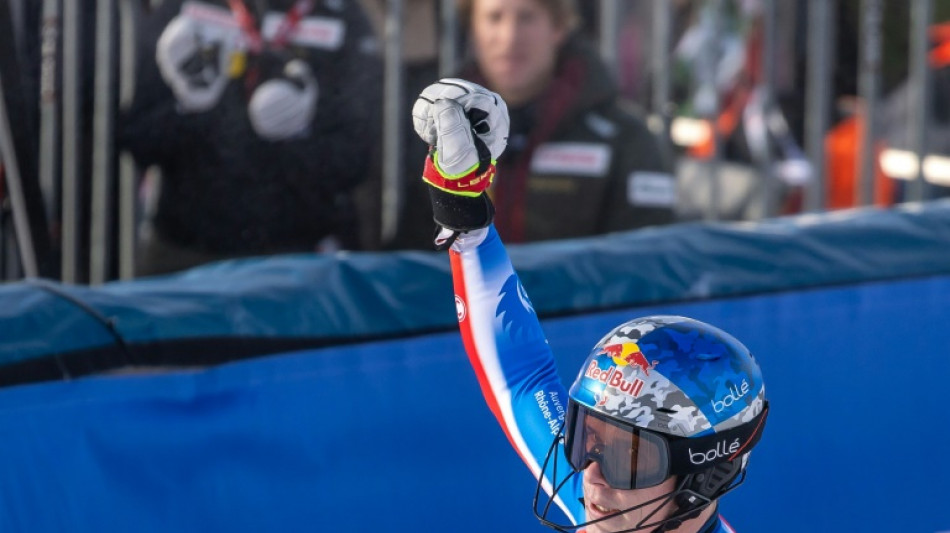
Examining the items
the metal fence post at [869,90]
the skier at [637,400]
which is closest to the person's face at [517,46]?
the metal fence post at [869,90]

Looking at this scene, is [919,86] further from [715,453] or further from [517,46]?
[715,453]

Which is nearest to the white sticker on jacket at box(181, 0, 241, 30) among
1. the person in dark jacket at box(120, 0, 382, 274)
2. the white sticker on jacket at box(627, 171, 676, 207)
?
the person in dark jacket at box(120, 0, 382, 274)

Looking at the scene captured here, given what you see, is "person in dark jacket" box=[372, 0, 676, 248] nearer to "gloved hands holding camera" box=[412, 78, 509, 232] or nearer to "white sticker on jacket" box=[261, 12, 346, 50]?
"white sticker on jacket" box=[261, 12, 346, 50]

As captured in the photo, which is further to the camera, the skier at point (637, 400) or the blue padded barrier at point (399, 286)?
the blue padded barrier at point (399, 286)

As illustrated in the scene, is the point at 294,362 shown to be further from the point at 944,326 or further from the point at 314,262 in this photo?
the point at 944,326

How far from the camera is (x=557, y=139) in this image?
4594 millimetres

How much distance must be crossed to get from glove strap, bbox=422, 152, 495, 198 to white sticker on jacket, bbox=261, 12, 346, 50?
2.17 meters

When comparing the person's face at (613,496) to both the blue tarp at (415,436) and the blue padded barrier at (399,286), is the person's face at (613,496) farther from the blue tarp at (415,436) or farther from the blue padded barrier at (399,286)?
the blue padded barrier at (399,286)

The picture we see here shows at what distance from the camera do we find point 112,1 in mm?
4262

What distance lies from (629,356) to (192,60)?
2.45 metres

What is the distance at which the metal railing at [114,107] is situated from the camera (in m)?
4.15

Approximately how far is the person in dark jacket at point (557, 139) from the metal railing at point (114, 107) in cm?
27

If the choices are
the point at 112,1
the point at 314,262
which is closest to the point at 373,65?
the point at 112,1

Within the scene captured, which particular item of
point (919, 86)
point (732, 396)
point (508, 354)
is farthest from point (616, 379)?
point (919, 86)
